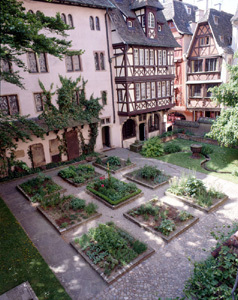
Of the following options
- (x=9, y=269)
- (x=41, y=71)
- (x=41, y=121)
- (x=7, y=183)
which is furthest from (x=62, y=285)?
(x=41, y=71)

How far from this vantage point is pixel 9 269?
28.0ft

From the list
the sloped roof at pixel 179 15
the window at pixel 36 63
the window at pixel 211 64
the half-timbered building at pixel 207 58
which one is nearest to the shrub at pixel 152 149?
the window at pixel 36 63

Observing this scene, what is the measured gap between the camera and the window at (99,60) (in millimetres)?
20542

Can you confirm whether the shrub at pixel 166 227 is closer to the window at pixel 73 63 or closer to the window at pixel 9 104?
the window at pixel 9 104

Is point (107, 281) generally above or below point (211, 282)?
below

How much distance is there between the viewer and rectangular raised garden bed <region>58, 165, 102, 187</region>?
15477 millimetres

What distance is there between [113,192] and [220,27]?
25276mm

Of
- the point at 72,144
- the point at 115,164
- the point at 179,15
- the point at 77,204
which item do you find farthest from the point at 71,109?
the point at 179,15

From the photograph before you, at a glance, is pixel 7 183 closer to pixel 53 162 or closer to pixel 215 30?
pixel 53 162

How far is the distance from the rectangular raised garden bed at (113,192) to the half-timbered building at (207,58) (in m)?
18.5

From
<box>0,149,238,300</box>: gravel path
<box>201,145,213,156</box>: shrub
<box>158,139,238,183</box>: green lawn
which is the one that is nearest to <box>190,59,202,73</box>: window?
<box>158,139,238,183</box>: green lawn

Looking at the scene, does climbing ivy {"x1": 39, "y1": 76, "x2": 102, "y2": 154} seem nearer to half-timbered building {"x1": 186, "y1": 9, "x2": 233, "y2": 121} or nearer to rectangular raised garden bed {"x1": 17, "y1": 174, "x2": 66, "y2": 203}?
rectangular raised garden bed {"x1": 17, "y1": 174, "x2": 66, "y2": 203}

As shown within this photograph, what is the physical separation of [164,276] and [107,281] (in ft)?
6.39

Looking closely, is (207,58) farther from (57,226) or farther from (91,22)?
(57,226)
